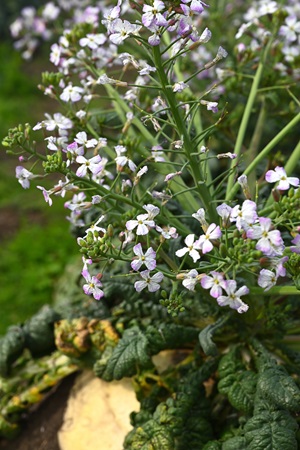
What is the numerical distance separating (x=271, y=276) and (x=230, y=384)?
26.5 inches

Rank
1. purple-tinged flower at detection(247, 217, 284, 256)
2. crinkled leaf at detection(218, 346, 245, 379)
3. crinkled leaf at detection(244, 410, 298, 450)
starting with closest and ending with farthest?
1. purple-tinged flower at detection(247, 217, 284, 256)
2. crinkled leaf at detection(244, 410, 298, 450)
3. crinkled leaf at detection(218, 346, 245, 379)

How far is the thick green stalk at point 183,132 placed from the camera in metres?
2.11

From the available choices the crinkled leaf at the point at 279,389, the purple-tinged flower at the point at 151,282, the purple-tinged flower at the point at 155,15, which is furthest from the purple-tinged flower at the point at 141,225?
the crinkled leaf at the point at 279,389

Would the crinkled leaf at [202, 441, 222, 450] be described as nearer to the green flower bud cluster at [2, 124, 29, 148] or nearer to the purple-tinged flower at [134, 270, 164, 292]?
the purple-tinged flower at [134, 270, 164, 292]

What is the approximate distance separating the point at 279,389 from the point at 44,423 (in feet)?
4.35

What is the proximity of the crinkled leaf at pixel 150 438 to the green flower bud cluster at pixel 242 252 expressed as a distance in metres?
0.84

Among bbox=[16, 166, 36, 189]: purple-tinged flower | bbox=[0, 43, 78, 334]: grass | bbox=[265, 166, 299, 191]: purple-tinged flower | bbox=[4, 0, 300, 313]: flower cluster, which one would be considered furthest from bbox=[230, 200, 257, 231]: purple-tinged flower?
bbox=[0, 43, 78, 334]: grass

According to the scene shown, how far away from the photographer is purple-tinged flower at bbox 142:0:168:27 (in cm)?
194

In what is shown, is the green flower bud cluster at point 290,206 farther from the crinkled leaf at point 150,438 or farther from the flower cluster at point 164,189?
the crinkled leaf at point 150,438

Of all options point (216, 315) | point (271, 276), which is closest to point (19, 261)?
point (216, 315)

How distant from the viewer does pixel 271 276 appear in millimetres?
2053

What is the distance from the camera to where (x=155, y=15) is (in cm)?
196

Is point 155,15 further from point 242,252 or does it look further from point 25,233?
point 25,233

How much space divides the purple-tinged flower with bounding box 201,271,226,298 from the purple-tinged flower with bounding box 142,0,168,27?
0.77m
